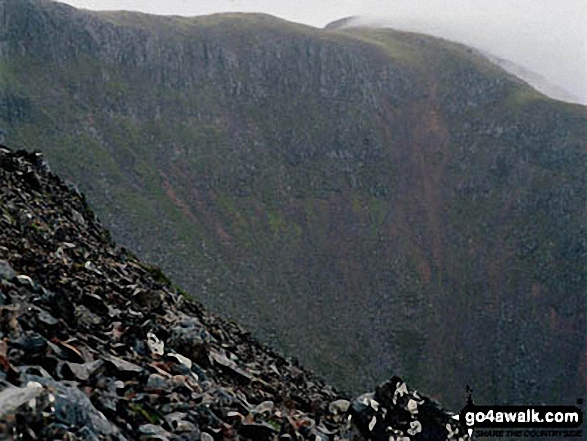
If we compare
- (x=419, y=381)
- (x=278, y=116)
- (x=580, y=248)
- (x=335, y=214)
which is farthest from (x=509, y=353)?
(x=278, y=116)

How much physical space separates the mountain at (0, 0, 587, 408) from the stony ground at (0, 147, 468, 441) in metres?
71.4

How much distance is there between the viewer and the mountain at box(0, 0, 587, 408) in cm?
10138

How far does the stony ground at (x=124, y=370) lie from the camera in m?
8.69

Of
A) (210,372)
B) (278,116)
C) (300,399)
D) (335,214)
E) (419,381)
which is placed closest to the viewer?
(210,372)

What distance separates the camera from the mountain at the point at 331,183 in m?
101

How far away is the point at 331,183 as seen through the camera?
5315 inches

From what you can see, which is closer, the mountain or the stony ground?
the stony ground

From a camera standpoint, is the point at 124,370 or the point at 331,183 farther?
the point at 331,183

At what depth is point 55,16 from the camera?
132625 mm

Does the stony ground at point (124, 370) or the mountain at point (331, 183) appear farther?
the mountain at point (331, 183)

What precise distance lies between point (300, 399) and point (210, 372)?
4.26 metres

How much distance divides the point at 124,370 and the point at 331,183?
12444cm

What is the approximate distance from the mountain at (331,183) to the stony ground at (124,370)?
71.4 metres

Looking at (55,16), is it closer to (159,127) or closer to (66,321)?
(159,127)
